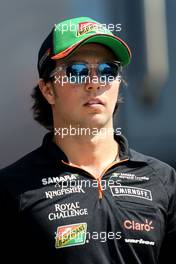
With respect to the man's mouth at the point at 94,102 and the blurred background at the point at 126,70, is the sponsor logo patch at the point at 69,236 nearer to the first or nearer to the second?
the man's mouth at the point at 94,102

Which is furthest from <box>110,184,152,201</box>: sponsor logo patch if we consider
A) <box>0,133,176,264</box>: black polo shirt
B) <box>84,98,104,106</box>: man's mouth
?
<box>84,98,104,106</box>: man's mouth

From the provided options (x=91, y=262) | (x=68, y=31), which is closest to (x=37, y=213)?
(x=91, y=262)

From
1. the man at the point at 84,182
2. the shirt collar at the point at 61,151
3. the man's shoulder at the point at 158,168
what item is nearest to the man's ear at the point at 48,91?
the man at the point at 84,182

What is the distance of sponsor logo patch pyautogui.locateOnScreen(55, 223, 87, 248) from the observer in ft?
5.08

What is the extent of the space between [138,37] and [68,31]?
553 millimetres

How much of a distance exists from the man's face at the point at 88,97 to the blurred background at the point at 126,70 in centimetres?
44

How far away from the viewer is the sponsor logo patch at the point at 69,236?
1.55 metres

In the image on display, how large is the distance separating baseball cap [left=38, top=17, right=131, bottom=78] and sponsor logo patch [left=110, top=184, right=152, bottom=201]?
1.33 ft

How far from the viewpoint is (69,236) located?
1550mm

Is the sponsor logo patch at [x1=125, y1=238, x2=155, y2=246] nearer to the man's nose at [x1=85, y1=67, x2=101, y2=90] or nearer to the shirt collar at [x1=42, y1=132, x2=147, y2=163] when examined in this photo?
the shirt collar at [x1=42, y1=132, x2=147, y2=163]

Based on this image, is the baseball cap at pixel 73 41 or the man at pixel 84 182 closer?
the man at pixel 84 182

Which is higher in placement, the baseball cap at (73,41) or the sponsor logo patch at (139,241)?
the baseball cap at (73,41)

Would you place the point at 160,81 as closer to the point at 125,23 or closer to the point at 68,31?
the point at 125,23

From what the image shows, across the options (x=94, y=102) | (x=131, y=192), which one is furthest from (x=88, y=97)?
(x=131, y=192)
